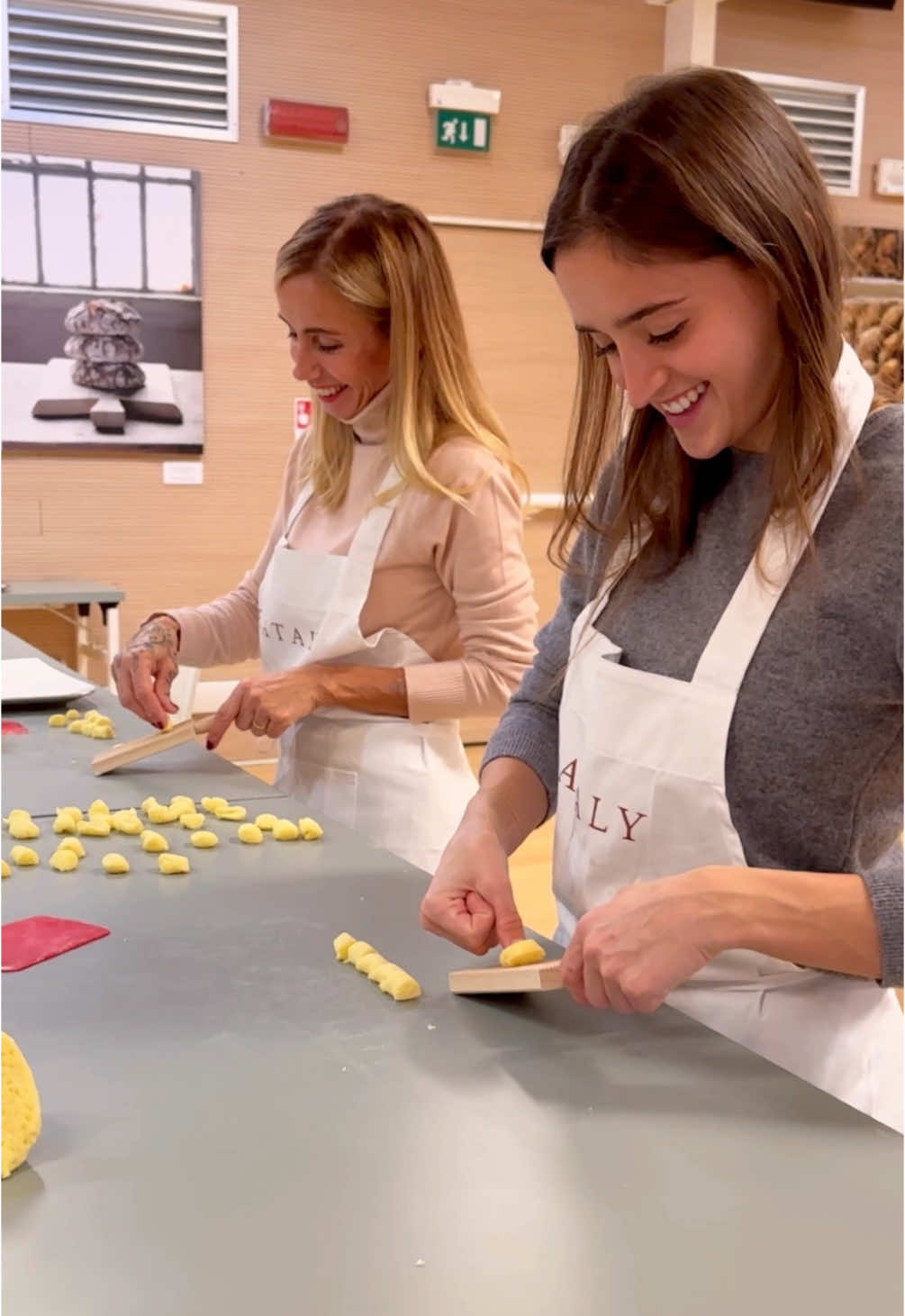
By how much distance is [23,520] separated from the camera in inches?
178

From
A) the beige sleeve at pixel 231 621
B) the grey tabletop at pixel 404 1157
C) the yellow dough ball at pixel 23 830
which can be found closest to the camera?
the grey tabletop at pixel 404 1157

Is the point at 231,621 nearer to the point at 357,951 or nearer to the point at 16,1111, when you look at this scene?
the point at 357,951

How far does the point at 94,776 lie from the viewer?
175cm

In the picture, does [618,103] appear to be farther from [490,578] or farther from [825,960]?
[490,578]

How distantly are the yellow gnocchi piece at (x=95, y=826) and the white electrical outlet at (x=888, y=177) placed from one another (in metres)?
5.19

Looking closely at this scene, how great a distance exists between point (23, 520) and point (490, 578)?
308 cm

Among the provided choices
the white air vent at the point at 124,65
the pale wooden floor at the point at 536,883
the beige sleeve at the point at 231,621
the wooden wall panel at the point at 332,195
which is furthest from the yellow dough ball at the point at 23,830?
the white air vent at the point at 124,65

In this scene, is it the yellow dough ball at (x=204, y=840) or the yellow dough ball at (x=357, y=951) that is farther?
the yellow dough ball at (x=204, y=840)

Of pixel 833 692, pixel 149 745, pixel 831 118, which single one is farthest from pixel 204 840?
pixel 831 118

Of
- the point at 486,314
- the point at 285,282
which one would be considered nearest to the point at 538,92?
the point at 486,314

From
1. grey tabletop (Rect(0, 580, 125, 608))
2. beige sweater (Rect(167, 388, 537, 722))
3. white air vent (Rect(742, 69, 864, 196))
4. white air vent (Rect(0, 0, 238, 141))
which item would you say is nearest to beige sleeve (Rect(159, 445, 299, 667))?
beige sweater (Rect(167, 388, 537, 722))

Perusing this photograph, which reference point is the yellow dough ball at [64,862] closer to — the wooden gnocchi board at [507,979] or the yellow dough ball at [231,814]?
the yellow dough ball at [231,814]

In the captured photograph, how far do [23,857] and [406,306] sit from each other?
94 centimetres

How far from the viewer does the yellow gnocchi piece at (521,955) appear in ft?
3.51
